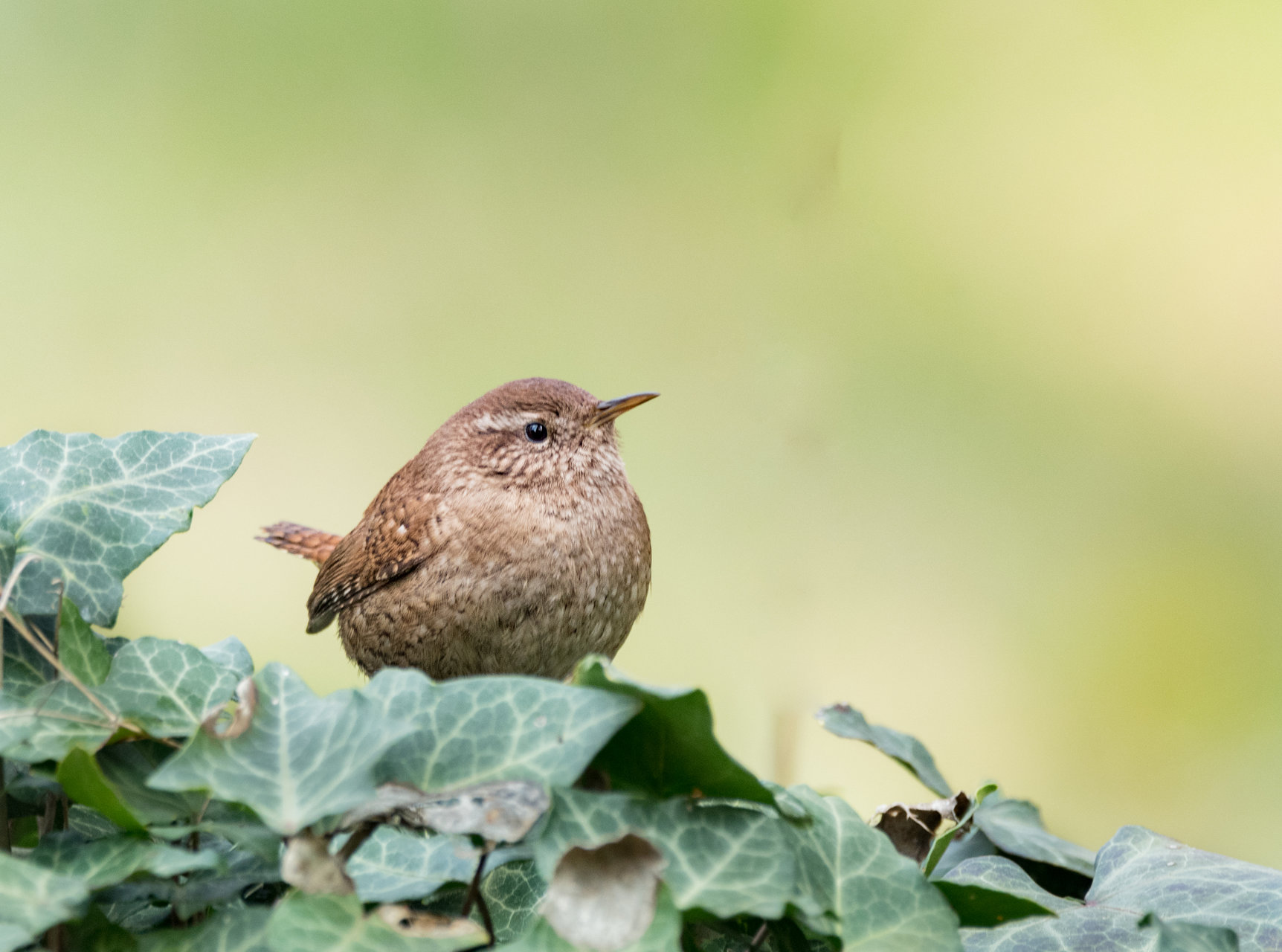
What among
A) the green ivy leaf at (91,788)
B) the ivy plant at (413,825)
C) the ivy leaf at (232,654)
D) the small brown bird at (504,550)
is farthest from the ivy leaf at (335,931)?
the small brown bird at (504,550)

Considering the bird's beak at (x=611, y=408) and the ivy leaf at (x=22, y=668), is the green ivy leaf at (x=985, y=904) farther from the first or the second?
the bird's beak at (x=611, y=408)

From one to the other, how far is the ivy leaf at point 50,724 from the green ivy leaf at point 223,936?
0.11 metres

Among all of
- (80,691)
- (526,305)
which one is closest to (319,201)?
(526,305)

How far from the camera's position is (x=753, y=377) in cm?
299

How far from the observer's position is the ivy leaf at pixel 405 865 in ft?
1.96

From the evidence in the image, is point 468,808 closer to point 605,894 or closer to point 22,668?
point 605,894

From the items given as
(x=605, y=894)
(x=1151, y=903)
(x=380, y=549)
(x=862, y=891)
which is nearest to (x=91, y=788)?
(x=605, y=894)

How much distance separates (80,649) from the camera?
0.61m

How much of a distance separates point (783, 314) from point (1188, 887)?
2350 mm

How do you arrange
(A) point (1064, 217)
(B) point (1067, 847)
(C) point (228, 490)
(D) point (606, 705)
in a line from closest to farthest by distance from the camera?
(D) point (606, 705), (B) point (1067, 847), (A) point (1064, 217), (C) point (228, 490)

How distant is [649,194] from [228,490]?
148cm

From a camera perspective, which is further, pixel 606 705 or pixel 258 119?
pixel 258 119

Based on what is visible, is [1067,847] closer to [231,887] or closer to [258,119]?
[231,887]

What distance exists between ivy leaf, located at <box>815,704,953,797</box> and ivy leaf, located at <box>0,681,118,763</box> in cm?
60
